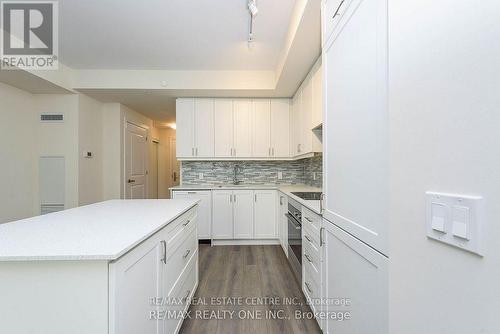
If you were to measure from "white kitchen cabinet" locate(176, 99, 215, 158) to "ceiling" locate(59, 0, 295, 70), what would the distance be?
1.98 feet

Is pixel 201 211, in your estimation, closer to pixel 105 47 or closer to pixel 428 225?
pixel 105 47

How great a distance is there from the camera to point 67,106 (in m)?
3.39

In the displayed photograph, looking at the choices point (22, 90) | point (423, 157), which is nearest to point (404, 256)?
point (423, 157)

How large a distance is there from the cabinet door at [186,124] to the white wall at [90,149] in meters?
1.44

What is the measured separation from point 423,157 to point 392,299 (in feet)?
1.56

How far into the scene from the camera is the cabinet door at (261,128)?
12.3 feet

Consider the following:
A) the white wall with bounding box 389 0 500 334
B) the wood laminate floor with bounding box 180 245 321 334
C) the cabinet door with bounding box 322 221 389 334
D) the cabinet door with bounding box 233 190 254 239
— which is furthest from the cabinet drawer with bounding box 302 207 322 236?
the cabinet door with bounding box 233 190 254 239

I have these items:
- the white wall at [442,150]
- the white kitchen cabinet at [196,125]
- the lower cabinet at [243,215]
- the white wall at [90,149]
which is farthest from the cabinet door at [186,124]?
the white wall at [442,150]

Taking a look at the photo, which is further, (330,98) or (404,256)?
(330,98)

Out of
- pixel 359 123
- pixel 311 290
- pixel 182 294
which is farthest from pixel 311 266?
pixel 359 123

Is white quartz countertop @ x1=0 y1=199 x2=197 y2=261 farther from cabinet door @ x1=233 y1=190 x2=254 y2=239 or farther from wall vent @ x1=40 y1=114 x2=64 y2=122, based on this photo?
wall vent @ x1=40 y1=114 x2=64 y2=122

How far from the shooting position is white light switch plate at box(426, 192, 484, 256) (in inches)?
17.5

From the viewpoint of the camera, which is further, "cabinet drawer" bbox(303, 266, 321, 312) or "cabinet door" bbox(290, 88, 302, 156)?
"cabinet door" bbox(290, 88, 302, 156)

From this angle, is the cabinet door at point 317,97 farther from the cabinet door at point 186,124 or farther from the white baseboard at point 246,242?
the cabinet door at point 186,124
